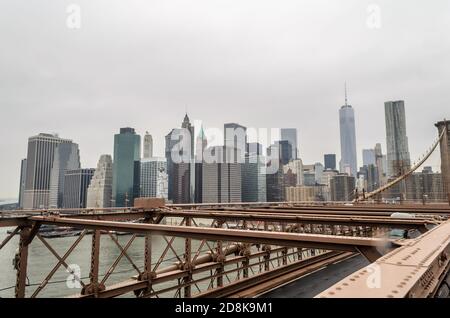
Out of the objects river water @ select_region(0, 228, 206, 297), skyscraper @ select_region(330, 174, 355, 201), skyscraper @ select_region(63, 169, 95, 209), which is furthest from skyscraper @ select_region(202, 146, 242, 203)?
skyscraper @ select_region(63, 169, 95, 209)

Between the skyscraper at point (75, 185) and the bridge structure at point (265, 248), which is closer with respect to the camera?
the bridge structure at point (265, 248)

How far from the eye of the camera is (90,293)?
9523 millimetres

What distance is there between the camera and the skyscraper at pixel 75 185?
542ft

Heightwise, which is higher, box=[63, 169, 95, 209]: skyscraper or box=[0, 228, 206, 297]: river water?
box=[63, 169, 95, 209]: skyscraper

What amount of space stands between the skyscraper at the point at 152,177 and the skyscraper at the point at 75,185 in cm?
2902

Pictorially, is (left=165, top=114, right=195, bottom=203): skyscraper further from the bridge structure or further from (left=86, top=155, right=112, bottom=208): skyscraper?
the bridge structure

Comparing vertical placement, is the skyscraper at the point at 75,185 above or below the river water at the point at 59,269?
above

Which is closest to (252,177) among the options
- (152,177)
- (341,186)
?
(341,186)

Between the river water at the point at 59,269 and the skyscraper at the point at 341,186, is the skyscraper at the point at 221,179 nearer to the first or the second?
the skyscraper at the point at 341,186

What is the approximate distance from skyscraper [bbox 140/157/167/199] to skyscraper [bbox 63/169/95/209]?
95.2 feet

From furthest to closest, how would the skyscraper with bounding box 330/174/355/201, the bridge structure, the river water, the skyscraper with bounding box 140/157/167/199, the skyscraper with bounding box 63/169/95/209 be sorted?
the skyscraper with bounding box 63/169/95/209 → the skyscraper with bounding box 140/157/167/199 → the skyscraper with bounding box 330/174/355/201 → the river water → the bridge structure

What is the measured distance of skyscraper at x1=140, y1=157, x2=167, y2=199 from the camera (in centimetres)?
14626

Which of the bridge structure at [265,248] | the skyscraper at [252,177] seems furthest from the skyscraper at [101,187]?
the bridge structure at [265,248]

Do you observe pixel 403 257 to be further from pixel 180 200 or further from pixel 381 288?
pixel 180 200
